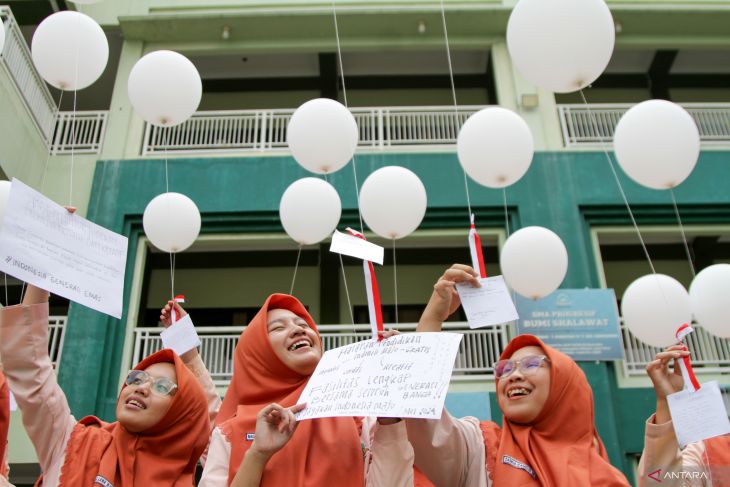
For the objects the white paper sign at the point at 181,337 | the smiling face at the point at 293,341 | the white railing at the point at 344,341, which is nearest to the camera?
the smiling face at the point at 293,341

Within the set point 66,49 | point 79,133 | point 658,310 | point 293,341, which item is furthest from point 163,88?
point 79,133

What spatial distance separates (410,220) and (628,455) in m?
4.19

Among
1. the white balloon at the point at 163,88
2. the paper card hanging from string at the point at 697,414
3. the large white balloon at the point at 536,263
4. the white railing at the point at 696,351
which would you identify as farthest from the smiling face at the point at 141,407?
the white railing at the point at 696,351

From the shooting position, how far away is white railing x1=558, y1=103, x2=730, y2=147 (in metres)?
8.66

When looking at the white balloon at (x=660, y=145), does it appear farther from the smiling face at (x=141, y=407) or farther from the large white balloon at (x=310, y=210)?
the smiling face at (x=141, y=407)

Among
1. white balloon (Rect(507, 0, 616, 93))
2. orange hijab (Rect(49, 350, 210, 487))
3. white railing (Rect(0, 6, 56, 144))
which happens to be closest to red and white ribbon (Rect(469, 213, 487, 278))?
orange hijab (Rect(49, 350, 210, 487))

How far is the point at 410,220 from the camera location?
4.96m

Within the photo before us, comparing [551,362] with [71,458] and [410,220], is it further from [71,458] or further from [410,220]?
[410,220]

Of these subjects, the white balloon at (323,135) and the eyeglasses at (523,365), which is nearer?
the eyeglasses at (523,365)

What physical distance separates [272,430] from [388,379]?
391mm

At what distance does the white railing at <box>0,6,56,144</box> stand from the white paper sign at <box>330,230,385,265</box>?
6.96 meters

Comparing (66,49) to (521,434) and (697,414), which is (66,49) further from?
(697,414)

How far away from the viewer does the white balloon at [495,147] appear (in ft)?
14.6

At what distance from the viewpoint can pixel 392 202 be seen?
16.0 ft
